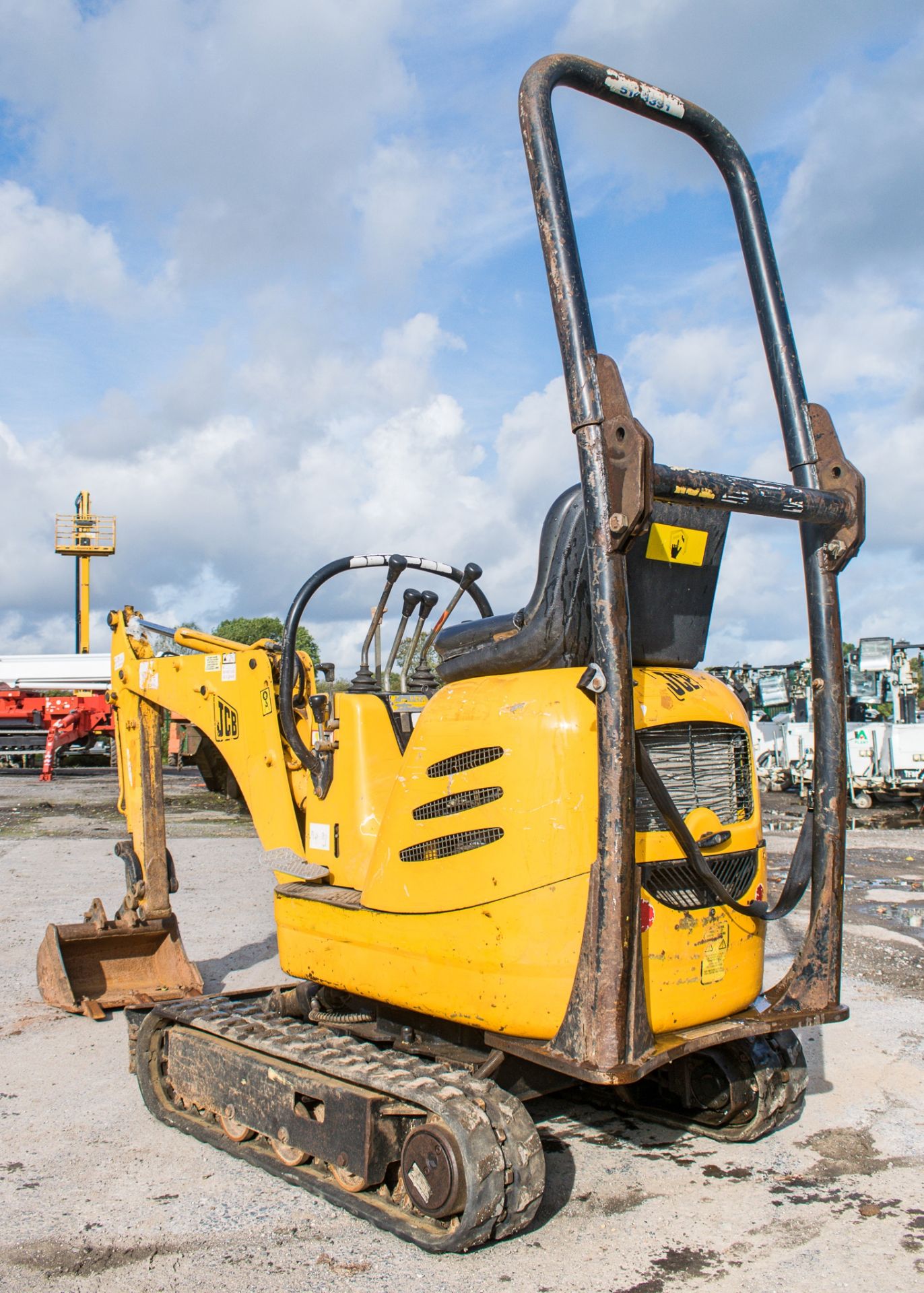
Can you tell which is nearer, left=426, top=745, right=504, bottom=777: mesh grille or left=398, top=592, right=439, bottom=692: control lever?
left=426, top=745, right=504, bottom=777: mesh grille

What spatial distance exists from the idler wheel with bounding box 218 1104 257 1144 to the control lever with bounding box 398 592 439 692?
6.68 feet

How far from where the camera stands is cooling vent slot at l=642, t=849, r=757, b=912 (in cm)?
368

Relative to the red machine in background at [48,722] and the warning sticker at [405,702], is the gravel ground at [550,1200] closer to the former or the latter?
the warning sticker at [405,702]

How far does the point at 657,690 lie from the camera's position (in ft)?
12.6

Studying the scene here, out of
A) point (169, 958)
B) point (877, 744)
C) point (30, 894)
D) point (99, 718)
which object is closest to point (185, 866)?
point (30, 894)

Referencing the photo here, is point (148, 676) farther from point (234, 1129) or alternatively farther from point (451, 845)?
point (451, 845)

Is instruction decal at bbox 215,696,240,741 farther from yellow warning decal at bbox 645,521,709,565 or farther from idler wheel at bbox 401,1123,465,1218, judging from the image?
yellow warning decal at bbox 645,521,709,565

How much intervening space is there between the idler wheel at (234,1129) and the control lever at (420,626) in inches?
80.2

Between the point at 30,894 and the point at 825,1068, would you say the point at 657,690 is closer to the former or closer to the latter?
the point at 825,1068

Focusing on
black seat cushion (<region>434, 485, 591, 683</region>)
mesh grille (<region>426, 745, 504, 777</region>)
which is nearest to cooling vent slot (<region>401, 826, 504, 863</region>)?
mesh grille (<region>426, 745, 504, 777</region>)

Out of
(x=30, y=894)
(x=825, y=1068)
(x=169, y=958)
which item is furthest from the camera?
(x=30, y=894)

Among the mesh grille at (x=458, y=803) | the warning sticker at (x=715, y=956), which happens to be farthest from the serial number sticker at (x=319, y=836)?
the warning sticker at (x=715, y=956)

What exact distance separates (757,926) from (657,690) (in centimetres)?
97

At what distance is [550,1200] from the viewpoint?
13.1 ft
